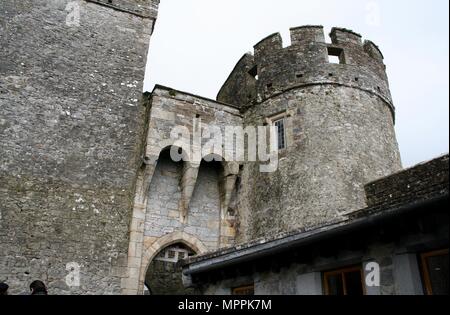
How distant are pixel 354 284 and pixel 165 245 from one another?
5.75 metres

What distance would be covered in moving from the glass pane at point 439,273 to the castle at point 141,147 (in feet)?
11.0

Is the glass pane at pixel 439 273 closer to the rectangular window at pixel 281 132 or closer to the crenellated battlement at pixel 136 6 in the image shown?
the rectangular window at pixel 281 132

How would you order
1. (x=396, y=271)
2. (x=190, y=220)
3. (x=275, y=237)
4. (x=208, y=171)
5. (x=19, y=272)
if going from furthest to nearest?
1. (x=208, y=171)
2. (x=190, y=220)
3. (x=19, y=272)
4. (x=275, y=237)
5. (x=396, y=271)

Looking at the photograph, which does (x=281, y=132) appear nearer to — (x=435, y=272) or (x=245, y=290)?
(x=245, y=290)

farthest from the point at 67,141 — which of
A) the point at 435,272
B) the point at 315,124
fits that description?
the point at 435,272

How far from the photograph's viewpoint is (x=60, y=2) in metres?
10.2

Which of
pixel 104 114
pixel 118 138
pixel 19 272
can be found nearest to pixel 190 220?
pixel 118 138

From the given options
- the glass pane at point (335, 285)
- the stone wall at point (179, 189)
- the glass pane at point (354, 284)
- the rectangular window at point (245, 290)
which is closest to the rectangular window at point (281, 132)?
the stone wall at point (179, 189)

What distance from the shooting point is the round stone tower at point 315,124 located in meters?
8.93

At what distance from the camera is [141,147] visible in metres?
9.58
